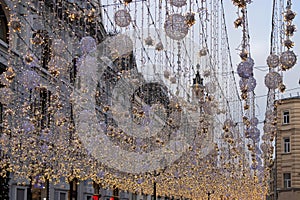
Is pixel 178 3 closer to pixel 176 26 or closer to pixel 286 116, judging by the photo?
pixel 176 26

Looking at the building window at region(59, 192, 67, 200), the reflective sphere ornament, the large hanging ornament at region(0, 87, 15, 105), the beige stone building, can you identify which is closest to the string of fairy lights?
the large hanging ornament at region(0, 87, 15, 105)

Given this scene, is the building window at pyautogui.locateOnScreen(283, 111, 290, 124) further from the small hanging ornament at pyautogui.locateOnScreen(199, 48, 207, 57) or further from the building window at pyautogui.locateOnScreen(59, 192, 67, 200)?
the small hanging ornament at pyautogui.locateOnScreen(199, 48, 207, 57)

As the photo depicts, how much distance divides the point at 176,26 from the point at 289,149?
33534 millimetres

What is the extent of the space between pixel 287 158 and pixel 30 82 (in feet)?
97.1

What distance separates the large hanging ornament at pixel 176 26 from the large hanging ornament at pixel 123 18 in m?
0.82

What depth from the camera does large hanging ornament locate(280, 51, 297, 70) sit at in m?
8.96

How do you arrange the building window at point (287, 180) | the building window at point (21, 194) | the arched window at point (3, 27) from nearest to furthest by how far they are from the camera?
the arched window at point (3, 27)
the building window at point (21, 194)
the building window at point (287, 180)

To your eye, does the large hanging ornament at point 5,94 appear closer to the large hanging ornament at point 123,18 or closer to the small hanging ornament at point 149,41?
the small hanging ornament at point 149,41

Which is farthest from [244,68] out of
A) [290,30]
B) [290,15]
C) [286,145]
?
[286,145]

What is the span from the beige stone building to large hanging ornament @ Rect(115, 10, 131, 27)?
3059cm

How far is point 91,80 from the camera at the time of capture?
27.4 metres

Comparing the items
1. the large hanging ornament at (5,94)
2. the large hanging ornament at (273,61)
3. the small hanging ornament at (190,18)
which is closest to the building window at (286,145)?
the large hanging ornament at (5,94)

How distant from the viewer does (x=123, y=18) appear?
30.0 feet

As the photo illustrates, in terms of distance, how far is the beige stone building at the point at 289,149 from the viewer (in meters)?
39.1
